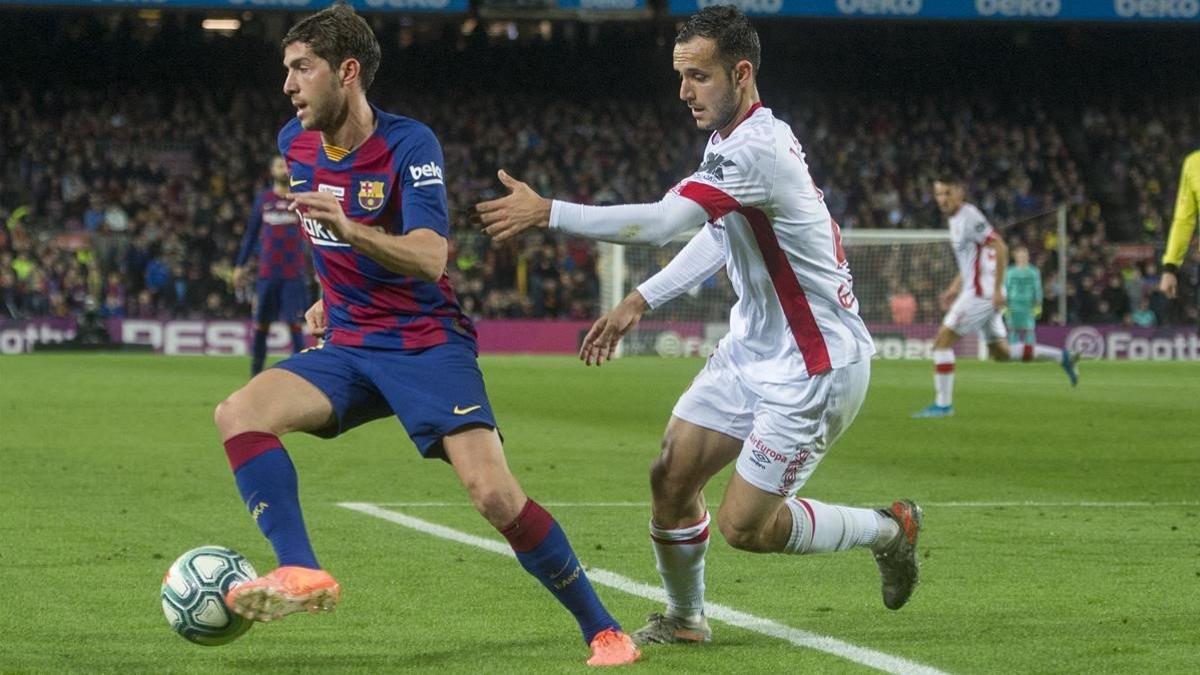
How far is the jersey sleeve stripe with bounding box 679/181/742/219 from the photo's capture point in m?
5.23

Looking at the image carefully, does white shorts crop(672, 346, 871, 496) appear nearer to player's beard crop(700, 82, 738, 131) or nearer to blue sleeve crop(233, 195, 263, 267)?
player's beard crop(700, 82, 738, 131)

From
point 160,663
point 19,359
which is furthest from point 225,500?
point 19,359

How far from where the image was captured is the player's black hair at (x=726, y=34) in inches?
216

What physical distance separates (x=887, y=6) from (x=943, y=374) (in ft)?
61.4

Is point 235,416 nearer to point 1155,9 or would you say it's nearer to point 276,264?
point 276,264

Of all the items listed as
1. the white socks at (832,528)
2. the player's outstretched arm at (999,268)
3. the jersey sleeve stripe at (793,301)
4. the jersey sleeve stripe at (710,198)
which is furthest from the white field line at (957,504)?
the player's outstretched arm at (999,268)

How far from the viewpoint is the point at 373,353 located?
18.0 ft

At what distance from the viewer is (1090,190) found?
130ft

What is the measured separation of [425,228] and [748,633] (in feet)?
5.68

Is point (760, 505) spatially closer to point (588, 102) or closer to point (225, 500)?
point (225, 500)

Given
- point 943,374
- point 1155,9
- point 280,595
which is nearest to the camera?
point 280,595

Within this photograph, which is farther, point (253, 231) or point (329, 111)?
point (253, 231)

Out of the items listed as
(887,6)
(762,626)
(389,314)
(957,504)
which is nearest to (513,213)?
(389,314)

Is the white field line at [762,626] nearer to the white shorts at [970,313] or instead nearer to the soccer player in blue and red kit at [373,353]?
the soccer player in blue and red kit at [373,353]
